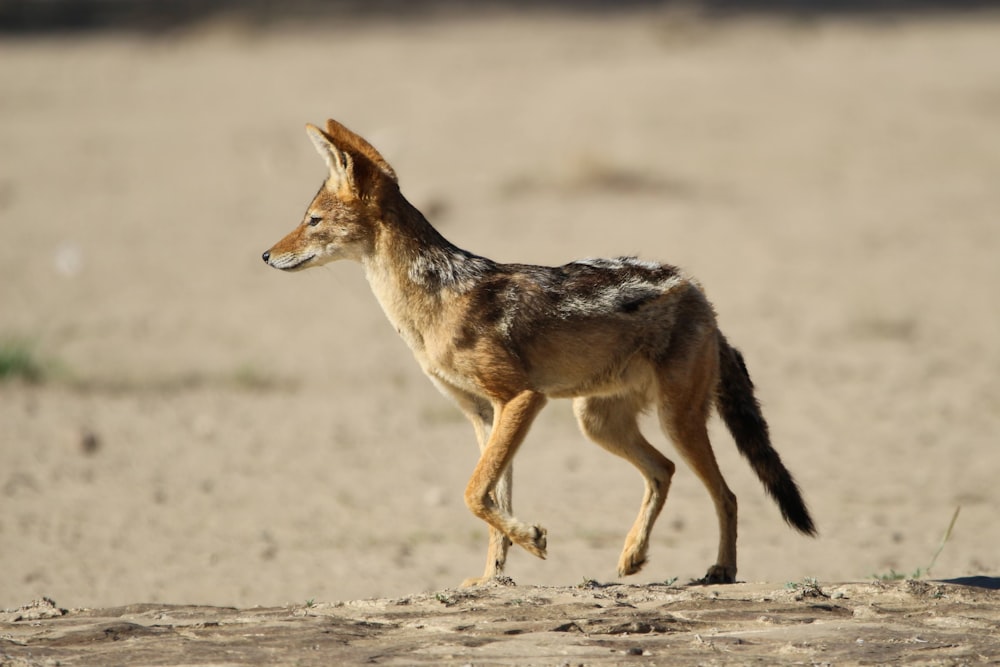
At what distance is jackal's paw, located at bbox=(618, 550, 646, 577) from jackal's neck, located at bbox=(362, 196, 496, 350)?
4.85 feet

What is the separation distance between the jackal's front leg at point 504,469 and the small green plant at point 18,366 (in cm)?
677

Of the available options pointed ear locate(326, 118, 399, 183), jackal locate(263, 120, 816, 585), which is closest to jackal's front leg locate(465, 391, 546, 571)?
jackal locate(263, 120, 816, 585)

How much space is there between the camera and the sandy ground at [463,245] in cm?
846

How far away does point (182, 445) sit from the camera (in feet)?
34.3

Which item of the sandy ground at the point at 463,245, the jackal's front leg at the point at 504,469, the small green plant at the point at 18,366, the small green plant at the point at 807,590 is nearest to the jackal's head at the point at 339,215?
the jackal's front leg at the point at 504,469

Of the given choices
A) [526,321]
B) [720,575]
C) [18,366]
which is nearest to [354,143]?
[526,321]

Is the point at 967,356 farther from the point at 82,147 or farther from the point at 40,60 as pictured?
the point at 40,60

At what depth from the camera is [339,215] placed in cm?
647

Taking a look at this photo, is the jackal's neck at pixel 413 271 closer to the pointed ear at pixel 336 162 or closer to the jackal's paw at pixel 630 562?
the pointed ear at pixel 336 162

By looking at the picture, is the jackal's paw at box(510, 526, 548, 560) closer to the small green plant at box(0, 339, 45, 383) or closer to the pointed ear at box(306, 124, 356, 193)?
the pointed ear at box(306, 124, 356, 193)

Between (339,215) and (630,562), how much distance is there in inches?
88.5

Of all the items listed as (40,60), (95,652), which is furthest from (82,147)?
(95,652)

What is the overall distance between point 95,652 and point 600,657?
76.3 inches

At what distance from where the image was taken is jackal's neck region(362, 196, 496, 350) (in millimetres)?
6387
